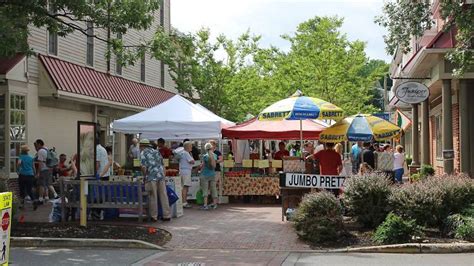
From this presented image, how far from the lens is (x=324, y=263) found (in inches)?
358

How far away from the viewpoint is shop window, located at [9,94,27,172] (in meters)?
18.3

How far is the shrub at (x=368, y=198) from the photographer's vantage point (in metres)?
11.2

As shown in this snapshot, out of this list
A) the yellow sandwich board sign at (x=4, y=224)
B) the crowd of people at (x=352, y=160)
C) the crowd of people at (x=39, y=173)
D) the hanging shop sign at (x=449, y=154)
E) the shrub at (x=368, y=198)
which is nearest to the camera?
the yellow sandwich board sign at (x=4, y=224)

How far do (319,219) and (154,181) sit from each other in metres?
4.05

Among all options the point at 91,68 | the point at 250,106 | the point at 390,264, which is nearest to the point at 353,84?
the point at 250,106

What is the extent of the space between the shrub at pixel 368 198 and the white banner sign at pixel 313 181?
37.0 inches

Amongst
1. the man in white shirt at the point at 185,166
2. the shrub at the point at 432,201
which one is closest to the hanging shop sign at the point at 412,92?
the man in white shirt at the point at 185,166

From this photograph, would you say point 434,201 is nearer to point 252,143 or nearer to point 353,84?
point 252,143

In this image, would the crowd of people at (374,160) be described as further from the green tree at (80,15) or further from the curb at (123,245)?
the green tree at (80,15)

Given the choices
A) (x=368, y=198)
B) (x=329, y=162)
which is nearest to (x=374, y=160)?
(x=329, y=162)

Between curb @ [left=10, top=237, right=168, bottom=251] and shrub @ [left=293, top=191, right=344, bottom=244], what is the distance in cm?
245

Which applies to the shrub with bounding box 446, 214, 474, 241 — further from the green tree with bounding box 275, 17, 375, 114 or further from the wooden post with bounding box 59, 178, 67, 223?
the green tree with bounding box 275, 17, 375, 114

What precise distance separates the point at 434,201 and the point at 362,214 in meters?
1.32

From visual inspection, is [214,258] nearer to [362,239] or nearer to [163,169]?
[362,239]
